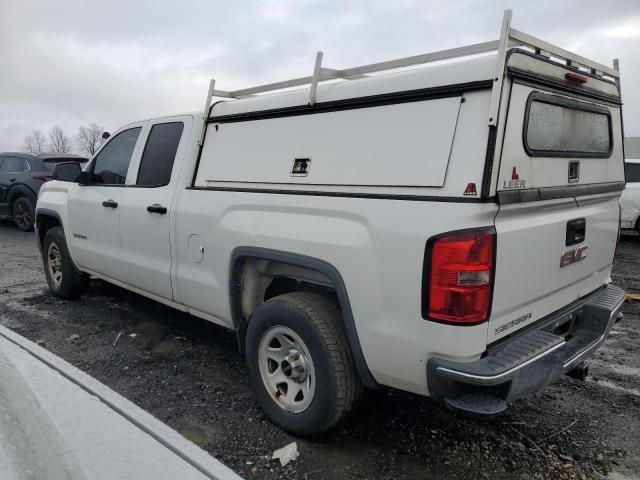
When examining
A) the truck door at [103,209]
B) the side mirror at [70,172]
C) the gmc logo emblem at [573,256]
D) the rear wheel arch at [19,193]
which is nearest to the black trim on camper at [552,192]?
the gmc logo emblem at [573,256]

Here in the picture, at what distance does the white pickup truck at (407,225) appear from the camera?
2186mm

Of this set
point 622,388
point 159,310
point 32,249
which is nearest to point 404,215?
point 622,388

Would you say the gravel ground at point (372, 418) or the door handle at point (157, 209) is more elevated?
the door handle at point (157, 209)

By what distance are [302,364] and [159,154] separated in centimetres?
217

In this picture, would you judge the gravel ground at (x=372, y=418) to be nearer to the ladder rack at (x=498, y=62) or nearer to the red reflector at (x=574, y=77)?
the ladder rack at (x=498, y=62)

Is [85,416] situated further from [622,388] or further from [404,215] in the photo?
[622,388]

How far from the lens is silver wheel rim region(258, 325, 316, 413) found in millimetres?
2740

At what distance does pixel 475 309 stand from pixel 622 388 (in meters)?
2.09

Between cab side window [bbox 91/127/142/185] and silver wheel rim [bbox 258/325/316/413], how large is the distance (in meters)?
2.24

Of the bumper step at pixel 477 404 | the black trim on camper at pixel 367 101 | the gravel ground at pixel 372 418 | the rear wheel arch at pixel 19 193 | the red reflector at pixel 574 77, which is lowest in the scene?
the gravel ground at pixel 372 418

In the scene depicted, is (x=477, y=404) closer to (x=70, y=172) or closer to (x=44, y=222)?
(x=70, y=172)

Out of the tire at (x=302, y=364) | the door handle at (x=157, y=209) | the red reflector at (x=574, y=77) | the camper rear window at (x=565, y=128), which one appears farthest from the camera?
the door handle at (x=157, y=209)

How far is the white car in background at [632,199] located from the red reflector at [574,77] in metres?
8.07

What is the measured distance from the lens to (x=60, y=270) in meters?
5.38
